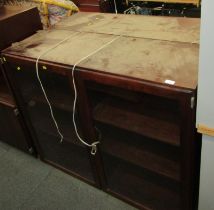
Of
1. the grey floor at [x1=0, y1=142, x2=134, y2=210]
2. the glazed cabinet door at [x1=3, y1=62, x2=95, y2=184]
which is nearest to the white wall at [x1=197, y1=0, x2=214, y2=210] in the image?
the grey floor at [x1=0, y1=142, x2=134, y2=210]

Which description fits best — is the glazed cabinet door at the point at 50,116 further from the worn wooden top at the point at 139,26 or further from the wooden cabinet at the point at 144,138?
the worn wooden top at the point at 139,26

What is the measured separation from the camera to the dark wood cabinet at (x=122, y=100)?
112cm

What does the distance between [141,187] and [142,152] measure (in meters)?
0.27

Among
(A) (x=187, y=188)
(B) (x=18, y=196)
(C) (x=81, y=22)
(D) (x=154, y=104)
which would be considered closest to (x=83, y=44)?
(C) (x=81, y=22)

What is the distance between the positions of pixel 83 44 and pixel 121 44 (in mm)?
204

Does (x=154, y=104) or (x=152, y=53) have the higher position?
(x=152, y=53)

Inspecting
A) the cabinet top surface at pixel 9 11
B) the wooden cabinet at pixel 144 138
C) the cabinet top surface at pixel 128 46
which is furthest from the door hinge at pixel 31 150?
the cabinet top surface at pixel 9 11

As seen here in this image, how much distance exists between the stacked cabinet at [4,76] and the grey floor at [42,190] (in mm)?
147

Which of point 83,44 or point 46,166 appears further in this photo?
point 46,166

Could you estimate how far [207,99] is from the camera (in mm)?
938

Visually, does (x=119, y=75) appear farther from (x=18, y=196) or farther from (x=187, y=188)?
(x=18, y=196)

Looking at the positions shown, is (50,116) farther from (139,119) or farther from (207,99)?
(207,99)

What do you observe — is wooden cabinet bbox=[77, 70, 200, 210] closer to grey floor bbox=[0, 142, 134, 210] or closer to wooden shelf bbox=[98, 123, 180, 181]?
wooden shelf bbox=[98, 123, 180, 181]

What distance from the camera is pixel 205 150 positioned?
3.58 ft
